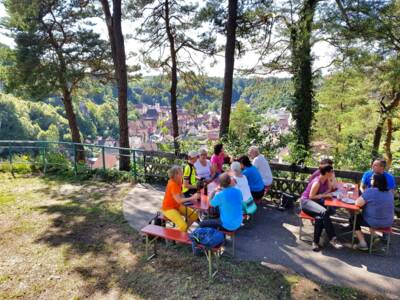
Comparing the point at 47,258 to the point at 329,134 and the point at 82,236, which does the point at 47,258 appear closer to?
the point at 82,236

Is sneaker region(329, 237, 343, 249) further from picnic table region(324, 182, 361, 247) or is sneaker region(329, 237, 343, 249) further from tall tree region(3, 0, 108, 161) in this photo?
tall tree region(3, 0, 108, 161)

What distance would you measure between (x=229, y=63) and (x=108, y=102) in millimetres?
75454

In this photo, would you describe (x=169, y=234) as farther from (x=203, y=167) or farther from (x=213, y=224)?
(x=203, y=167)

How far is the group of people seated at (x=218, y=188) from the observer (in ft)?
12.6

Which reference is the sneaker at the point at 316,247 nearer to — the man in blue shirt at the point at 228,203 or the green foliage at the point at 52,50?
the man in blue shirt at the point at 228,203

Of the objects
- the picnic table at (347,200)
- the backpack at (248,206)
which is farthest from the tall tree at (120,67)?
the picnic table at (347,200)

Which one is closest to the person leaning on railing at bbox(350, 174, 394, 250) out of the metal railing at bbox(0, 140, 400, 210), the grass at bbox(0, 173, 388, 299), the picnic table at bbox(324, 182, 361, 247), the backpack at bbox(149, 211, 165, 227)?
the picnic table at bbox(324, 182, 361, 247)

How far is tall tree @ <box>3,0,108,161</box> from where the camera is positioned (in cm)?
1195

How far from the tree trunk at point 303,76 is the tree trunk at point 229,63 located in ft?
8.94

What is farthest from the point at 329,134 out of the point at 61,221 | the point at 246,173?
the point at 61,221

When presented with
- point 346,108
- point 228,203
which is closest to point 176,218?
point 228,203

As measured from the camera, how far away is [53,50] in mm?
12883

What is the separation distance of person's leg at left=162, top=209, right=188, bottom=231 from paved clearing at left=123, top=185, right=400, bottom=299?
914mm

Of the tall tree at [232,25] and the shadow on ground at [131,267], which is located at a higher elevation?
the tall tree at [232,25]
